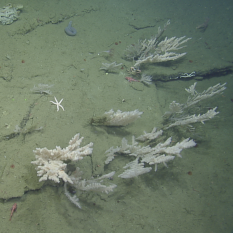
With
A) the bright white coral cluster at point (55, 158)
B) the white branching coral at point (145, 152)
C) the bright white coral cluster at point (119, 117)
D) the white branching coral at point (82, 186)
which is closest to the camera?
the bright white coral cluster at point (55, 158)

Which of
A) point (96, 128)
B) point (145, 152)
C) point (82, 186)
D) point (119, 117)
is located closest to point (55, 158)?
point (82, 186)

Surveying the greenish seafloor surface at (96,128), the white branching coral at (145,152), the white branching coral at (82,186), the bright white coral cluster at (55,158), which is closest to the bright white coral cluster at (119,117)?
the greenish seafloor surface at (96,128)

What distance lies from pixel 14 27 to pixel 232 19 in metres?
8.91

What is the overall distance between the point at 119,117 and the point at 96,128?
0.54 m

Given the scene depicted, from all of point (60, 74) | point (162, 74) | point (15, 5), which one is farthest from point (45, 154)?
point (15, 5)

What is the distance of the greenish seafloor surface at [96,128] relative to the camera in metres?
2.33

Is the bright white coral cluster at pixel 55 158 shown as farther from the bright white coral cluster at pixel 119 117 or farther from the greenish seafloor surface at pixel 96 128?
the bright white coral cluster at pixel 119 117

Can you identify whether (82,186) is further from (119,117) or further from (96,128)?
(119,117)

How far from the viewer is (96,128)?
3107 mm

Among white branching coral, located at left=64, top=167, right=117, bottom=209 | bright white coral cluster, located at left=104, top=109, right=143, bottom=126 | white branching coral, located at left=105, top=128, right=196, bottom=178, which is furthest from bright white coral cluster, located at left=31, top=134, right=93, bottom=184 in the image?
bright white coral cluster, located at left=104, top=109, right=143, bottom=126

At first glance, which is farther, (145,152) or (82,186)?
(145,152)

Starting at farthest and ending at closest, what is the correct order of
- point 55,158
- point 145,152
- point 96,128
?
point 96,128 → point 145,152 → point 55,158

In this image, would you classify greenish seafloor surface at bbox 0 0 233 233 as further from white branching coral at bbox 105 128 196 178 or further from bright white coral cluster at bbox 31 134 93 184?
bright white coral cluster at bbox 31 134 93 184

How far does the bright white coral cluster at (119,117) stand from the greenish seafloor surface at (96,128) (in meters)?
0.23
